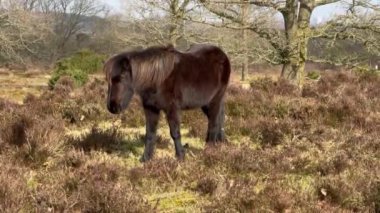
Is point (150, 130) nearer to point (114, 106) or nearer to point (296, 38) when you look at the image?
point (114, 106)

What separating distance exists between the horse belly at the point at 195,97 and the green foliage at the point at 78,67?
10.8 metres

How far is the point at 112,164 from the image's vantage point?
519 centimetres

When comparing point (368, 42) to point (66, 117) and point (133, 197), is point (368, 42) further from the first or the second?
point (133, 197)

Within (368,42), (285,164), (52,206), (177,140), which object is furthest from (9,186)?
(368,42)

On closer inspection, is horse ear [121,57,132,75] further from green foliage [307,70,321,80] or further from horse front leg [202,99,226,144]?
green foliage [307,70,321,80]

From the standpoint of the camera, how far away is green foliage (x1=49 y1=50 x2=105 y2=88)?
56.1 ft

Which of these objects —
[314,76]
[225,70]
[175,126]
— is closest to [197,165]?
[175,126]

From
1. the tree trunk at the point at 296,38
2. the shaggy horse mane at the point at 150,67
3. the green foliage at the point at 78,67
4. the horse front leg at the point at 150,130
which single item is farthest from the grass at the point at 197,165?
the green foliage at the point at 78,67

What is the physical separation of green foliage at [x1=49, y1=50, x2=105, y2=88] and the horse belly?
10.8 m

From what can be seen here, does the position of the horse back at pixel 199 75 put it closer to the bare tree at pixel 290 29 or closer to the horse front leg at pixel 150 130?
the horse front leg at pixel 150 130

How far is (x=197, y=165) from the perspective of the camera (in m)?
5.27

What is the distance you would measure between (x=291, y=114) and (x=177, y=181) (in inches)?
195

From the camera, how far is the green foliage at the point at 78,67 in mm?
17109

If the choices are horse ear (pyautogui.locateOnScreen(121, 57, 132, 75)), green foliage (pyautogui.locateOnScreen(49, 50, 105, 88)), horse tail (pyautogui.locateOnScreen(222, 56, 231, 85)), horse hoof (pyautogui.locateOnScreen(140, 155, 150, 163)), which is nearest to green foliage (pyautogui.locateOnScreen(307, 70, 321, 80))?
green foliage (pyautogui.locateOnScreen(49, 50, 105, 88))
